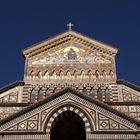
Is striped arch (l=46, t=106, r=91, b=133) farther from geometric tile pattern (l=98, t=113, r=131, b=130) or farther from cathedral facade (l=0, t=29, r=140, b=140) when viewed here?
geometric tile pattern (l=98, t=113, r=131, b=130)

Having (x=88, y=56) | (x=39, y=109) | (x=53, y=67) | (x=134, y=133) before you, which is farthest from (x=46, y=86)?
(x=134, y=133)

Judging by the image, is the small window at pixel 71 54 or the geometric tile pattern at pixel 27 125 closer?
the geometric tile pattern at pixel 27 125

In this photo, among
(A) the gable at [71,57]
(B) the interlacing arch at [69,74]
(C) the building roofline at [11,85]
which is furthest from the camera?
(A) the gable at [71,57]

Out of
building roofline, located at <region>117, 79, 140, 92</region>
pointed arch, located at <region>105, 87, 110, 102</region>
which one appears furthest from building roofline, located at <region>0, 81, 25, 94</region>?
building roofline, located at <region>117, 79, 140, 92</region>

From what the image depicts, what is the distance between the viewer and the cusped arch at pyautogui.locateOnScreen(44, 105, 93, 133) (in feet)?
59.0

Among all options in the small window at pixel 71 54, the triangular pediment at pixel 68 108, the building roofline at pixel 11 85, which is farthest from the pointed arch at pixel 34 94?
the triangular pediment at pixel 68 108

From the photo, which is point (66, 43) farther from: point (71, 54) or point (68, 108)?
point (68, 108)

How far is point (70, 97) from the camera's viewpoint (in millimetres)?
19172

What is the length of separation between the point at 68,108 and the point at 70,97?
667 millimetres

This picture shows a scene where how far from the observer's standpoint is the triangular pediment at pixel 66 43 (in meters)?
26.8

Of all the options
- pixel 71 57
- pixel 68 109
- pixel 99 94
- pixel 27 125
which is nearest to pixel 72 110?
pixel 68 109

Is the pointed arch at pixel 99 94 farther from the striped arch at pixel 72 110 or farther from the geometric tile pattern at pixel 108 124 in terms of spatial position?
the geometric tile pattern at pixel 108 124

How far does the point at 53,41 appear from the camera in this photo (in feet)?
90.1

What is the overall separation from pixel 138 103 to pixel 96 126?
676 cm
